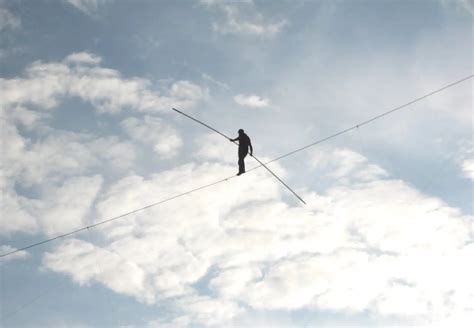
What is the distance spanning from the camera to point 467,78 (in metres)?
11.1

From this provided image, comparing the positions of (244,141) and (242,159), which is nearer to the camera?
(242,159)

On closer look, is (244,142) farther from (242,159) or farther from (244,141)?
(242,159)

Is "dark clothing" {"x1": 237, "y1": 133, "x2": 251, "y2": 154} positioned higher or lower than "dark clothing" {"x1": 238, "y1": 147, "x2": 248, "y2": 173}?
higher

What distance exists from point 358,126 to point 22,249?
8.86 meters

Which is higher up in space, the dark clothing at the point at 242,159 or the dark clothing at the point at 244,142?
the dark clothing at the point at 244,142

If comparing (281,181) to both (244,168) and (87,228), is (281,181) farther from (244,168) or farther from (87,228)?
(87,228)

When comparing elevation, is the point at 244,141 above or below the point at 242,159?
above

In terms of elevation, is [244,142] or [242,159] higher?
[244,142]

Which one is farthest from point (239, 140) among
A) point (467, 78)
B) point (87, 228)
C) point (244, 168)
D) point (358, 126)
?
point (467, 78)

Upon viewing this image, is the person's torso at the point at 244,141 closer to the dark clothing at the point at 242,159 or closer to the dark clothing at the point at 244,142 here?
the dark clothing at the point at 244,142

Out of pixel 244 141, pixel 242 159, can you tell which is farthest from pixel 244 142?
pixel 242 159

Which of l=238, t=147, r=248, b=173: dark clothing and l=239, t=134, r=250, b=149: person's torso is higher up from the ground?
l=239, t=134, r=250, b=149: person's torso

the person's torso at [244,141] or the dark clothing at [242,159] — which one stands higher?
the person's torso at [244,141]

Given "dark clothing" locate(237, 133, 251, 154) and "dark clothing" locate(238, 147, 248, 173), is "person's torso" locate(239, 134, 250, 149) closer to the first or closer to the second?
"dark clothing" locate(237, 133, 251, 154)
